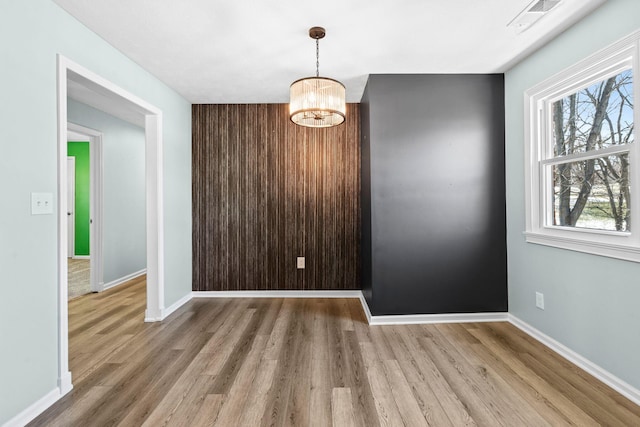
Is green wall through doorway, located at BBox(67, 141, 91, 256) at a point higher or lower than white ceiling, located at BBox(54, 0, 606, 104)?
lower

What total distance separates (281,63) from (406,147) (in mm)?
1415

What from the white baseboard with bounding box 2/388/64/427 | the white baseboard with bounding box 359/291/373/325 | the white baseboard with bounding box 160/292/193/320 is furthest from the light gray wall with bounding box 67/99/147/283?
the white baseboard with bounding box 359/291/373/325

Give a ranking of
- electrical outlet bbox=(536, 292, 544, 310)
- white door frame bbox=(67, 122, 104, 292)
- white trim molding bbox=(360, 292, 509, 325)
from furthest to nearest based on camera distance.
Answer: white door frame bbox=(67, 122, 104, 292), white trim molding bbox=(360, 292, 509, 325), electrical outlet bbox=(536, 292, 544, 310)

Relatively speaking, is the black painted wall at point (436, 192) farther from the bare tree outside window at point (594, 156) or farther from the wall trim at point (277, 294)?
the wall trim at point (277, 294)

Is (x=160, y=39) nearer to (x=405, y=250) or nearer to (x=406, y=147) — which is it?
(x=406, y=147)

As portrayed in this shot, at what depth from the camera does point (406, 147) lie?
315 cm

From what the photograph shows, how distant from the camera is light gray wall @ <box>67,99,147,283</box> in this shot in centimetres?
443

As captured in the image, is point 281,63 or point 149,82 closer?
point 281,63

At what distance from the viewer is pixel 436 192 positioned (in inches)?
124

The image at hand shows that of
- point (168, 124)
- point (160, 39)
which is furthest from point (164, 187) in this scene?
point (160, 39)

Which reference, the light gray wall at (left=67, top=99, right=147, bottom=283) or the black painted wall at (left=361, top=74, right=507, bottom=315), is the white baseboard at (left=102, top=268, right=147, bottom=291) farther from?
the black painted wall at (left=361, top=74, right=507, bottom=315)

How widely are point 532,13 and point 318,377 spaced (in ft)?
9.17

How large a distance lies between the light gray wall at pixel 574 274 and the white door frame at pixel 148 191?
3441 mm

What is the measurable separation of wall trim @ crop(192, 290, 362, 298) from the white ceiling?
249cm
